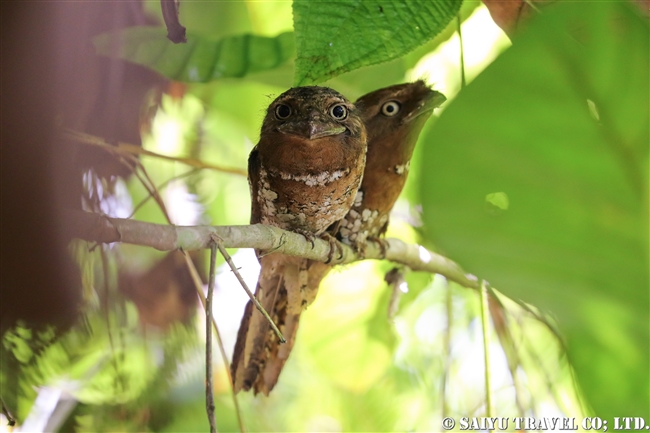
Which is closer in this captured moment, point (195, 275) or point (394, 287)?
point (195, 275)

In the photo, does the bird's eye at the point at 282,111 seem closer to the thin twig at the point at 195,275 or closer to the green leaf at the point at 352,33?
the green leaf at the point at 352,33

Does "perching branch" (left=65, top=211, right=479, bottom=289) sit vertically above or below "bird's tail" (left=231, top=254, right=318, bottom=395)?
above

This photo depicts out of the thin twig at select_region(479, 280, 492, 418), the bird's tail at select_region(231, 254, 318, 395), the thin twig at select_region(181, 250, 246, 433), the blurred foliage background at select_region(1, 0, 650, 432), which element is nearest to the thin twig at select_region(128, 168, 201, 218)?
the blurred foliage background at select_region(1, 0, 650, 432)

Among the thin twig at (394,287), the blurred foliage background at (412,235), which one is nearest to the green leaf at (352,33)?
the blurred foliage background at (412,235)

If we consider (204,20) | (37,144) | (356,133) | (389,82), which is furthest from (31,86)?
(389,82)

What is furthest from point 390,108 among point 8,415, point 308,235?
point 8,415

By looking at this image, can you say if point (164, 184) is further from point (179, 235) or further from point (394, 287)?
point (394, 287)

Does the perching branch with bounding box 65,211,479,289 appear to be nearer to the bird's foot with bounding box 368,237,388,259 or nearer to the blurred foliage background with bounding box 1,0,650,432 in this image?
the blurred foliage background with bounding box 1,0,650,432

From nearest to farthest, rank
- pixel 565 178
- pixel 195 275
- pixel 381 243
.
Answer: pixel 565 178
pixel 195 275
pixel 381 243
